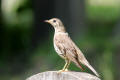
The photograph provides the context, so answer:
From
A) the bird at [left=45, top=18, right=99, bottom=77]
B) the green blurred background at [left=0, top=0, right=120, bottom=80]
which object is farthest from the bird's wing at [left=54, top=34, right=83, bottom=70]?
the green blurred background at [left=0, top=0, right=120, bottom=80]

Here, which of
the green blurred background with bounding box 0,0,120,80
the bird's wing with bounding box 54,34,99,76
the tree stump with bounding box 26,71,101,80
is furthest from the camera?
the green blurred background with bounding box 0,0,120,80

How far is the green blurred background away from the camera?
1420 centimetres

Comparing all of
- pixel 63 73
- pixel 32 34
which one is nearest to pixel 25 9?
pixel 32 34

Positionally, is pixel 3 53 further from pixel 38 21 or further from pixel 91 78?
pixel 91 78

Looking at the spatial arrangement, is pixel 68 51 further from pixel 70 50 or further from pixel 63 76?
pixel 63 76

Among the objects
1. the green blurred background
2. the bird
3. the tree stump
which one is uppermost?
the tree stump

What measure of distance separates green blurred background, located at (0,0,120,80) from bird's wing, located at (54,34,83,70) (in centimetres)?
422

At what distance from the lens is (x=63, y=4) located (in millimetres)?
17891

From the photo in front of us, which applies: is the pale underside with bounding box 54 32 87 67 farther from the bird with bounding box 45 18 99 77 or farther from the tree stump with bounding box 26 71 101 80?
the tree stump with bounding box 26 71 101 80

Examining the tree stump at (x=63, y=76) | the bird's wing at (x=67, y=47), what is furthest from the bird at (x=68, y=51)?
the tree stump at (x=63, y=76)

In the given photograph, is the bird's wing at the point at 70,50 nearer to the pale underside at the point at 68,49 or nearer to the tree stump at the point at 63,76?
the pale underside at the point at 68,49

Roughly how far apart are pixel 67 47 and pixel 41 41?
9544mm

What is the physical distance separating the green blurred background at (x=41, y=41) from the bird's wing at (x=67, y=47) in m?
4.22

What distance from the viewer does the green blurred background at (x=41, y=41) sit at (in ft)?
46.6
